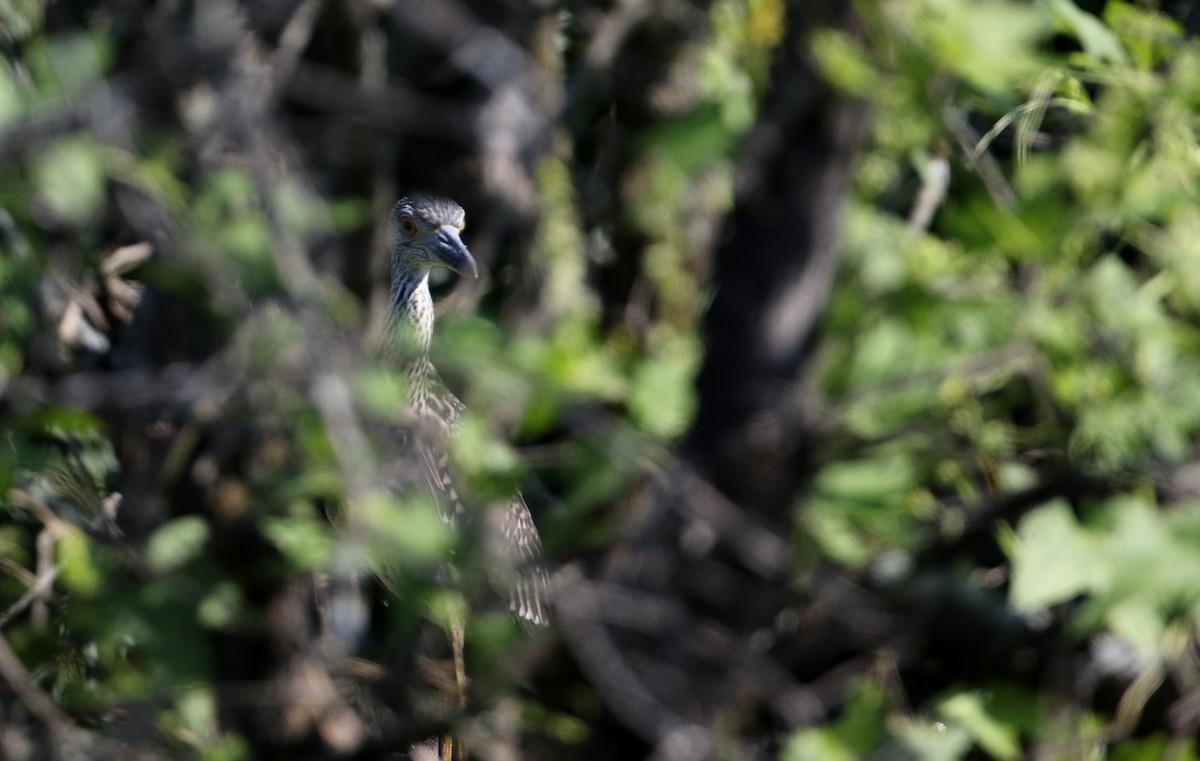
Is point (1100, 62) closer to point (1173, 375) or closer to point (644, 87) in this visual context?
point (1173, 375)

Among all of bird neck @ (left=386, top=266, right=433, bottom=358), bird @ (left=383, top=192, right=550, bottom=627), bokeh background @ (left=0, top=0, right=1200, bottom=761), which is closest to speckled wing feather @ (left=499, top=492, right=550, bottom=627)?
bird @ (left=383, top=192, right=550, bottom=627)

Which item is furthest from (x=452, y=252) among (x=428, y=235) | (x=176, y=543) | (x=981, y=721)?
(x=981, y=721)

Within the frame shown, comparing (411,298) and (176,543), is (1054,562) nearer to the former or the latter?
(176,543)

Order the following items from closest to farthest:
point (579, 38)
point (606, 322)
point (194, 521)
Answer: point (194, 521), point (606, 322), point (579, 38)

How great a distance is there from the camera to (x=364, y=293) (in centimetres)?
366

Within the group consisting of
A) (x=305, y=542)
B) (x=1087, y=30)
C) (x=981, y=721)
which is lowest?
(x=305, y=542)

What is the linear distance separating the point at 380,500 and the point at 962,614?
84 centimetres

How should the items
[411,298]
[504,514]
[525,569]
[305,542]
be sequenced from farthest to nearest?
[411,298]
[504,514]
[525,569]
[305,542]

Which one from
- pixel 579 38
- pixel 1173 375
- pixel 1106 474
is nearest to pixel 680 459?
pixel 1106 474

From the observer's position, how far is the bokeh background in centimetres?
173

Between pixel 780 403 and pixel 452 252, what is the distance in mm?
2454

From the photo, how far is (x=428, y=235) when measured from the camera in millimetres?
4355

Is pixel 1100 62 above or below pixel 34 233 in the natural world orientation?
above

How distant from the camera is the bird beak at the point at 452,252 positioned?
3.95 metres
